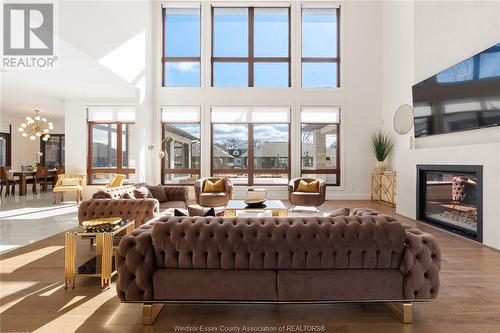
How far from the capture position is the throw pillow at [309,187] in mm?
6477

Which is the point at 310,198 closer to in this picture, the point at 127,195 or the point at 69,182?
the point at 127,195

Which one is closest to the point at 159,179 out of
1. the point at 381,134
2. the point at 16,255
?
the point at 16,255

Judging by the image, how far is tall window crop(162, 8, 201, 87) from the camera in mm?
8602

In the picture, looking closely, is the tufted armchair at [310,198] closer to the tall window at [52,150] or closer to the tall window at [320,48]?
the tall window at [320,48]

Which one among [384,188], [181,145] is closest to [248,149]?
[181,145]

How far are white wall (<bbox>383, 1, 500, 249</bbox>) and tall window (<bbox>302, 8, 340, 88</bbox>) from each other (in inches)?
64.1

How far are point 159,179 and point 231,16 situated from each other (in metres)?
5.48

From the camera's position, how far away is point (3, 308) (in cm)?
234

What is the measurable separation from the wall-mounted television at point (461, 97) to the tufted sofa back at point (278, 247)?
135 inches

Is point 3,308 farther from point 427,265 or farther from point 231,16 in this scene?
point 231,16

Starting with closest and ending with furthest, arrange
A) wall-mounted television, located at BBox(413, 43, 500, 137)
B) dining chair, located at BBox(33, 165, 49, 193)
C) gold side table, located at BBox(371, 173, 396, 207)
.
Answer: wall-mounted television, located at BBox(413, 43, 500, 137) < gold side table, located at BBox(371, 173, 396, 207) < dining chair, located at BBox(33, 165, 49, 193)

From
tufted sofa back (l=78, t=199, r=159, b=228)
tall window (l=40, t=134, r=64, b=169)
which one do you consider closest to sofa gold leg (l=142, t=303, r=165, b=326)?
tufted sofa back (l=78, t=199, r=159, b=228)

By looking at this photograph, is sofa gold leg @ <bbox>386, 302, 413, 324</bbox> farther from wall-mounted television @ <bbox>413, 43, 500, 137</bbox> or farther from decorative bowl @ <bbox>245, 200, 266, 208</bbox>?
wall-mounted television @ <bbox>413, 43, 500, 137</bbox>

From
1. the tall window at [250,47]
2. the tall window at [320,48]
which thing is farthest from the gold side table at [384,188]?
the tall window at [250,47]
